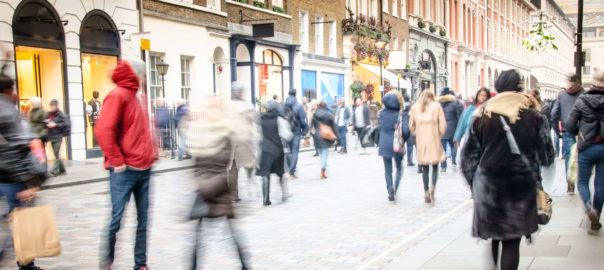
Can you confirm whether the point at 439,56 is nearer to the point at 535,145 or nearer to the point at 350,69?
the point at 350,69

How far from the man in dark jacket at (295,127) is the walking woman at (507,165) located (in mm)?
9126

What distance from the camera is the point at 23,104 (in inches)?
675

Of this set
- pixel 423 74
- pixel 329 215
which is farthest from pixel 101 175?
pixel 423 74

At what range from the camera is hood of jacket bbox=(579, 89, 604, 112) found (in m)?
6.74

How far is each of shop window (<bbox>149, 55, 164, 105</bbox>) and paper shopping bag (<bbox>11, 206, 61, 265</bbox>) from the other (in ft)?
54.5

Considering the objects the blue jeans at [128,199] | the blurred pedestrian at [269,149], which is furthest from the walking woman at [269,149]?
the blue jeans at [128,199]

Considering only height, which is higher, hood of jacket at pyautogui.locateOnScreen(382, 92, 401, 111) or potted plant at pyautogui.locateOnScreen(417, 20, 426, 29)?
potted plant at pyautogui.locateOnScreen(417, 20, 426, 29)

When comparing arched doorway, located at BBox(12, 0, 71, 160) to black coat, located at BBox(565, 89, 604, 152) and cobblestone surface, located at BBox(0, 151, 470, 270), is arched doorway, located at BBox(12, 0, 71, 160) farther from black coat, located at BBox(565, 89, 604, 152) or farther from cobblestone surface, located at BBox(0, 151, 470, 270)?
black coat, located at BBox(565, 89, 604, 152)

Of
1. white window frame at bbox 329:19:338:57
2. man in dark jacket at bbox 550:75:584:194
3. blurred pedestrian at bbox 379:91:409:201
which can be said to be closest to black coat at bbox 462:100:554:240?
man in dark jacket at bbox 550:75:584:194

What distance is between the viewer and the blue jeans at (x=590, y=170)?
684 centimetres

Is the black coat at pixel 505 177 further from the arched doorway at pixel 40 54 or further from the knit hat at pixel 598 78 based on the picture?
the arched doorway at pixel 40 54

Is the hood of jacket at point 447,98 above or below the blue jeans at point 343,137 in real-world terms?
above

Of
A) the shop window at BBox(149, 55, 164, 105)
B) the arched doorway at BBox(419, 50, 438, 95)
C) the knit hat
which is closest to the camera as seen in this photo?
the knit hat

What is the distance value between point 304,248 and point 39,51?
13.1 meters
